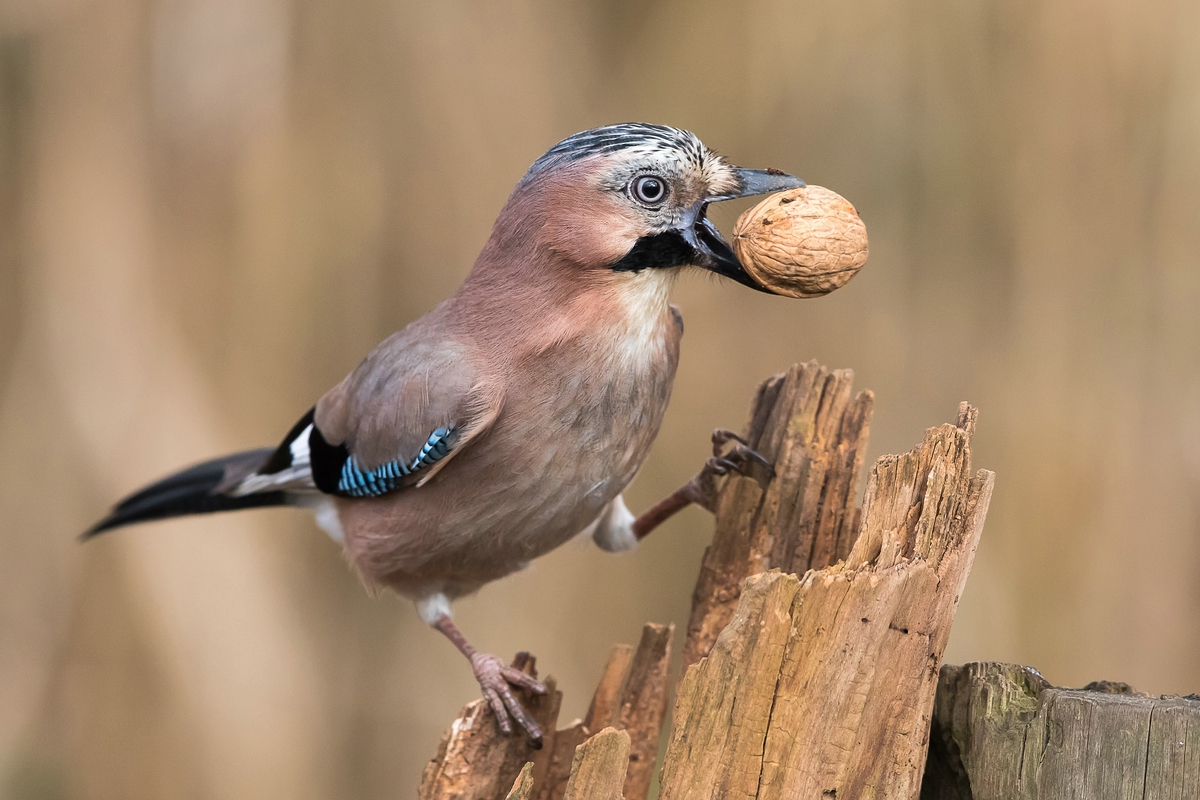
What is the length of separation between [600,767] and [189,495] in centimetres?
212

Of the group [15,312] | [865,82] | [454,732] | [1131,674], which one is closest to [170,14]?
[15,312]

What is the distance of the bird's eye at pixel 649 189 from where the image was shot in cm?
235

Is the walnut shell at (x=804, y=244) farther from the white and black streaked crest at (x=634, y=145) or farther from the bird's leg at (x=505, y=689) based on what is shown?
the bird's leg at (x=505, y=689)

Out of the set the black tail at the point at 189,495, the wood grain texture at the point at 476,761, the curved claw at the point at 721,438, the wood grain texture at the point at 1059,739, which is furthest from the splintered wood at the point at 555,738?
the black tail at the point at 189,495

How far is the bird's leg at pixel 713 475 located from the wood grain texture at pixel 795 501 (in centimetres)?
4

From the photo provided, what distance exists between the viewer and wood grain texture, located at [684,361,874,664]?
2324 millimetres

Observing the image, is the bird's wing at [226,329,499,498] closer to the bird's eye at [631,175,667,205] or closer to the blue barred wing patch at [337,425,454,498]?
the blue barred wing patch at [337,425,454,498]

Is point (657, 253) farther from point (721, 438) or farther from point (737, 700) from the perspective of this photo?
point (737, 700)

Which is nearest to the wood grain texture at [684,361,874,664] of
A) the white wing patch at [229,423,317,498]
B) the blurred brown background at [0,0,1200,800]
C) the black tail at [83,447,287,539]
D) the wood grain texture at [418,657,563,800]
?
the wood grain texture at [418,657,563,800]

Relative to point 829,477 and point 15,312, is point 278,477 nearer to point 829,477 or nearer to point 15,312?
point 15,312

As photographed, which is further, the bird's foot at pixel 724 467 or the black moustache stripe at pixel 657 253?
the bird's foot at pixel 724 467

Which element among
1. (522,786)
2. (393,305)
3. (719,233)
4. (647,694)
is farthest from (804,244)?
(393,305)

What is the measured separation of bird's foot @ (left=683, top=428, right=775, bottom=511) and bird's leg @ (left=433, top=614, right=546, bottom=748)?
576 mm

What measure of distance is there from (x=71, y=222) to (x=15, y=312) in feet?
1.17
